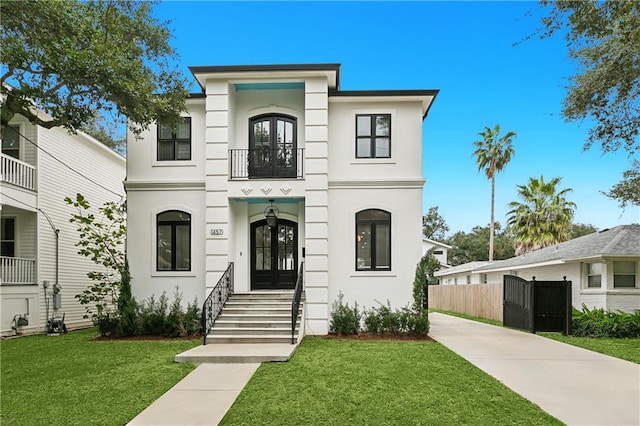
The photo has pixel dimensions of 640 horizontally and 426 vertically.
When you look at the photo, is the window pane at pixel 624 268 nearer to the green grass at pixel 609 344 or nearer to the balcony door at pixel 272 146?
the green grass at pixel 609 344

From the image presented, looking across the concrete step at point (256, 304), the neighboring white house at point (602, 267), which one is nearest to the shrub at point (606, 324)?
the neighboring white house at point (602, 267)

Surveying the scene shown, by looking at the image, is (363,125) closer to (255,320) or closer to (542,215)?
(255,320)

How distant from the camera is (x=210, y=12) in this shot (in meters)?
18.0

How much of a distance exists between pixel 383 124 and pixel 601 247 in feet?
29.1

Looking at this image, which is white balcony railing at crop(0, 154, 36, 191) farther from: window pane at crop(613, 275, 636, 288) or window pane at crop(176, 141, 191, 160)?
window pane at crop(613, 275, 636, 288)

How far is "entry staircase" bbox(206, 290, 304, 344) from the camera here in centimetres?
1047

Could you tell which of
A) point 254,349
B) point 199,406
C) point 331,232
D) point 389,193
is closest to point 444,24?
point 389,193

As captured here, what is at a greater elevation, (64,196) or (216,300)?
(64,196)

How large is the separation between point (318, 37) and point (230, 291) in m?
11.0

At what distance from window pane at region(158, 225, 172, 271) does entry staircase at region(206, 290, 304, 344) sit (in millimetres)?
2360

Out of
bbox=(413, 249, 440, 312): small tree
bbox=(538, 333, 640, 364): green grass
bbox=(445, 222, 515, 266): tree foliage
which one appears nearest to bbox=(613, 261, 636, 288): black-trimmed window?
bbox=(538, 333, 640, 364): green grass

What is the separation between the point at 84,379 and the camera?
7.41m

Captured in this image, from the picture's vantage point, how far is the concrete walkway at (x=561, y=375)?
5824mm

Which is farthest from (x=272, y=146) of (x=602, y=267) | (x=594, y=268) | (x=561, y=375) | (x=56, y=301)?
(x=594, y=268)
